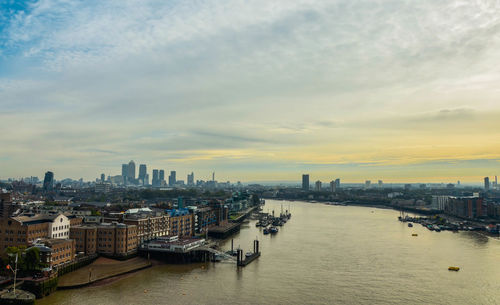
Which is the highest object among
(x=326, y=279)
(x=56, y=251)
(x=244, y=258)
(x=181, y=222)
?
(x=181, y=222)

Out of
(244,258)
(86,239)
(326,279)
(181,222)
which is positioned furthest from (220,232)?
(326,279)

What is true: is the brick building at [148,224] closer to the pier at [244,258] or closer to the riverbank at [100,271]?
the riverbank at [100,271]

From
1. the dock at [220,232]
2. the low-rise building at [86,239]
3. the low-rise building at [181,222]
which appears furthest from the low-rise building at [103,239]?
the dock at [220,232]

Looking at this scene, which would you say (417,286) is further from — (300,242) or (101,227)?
(101,227)

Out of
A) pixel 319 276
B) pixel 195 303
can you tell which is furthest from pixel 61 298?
pixel 319 276

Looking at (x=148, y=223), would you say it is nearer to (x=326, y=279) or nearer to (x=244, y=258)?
(x=244, y=258)

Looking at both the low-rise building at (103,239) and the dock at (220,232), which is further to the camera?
the dock at (220,232)
